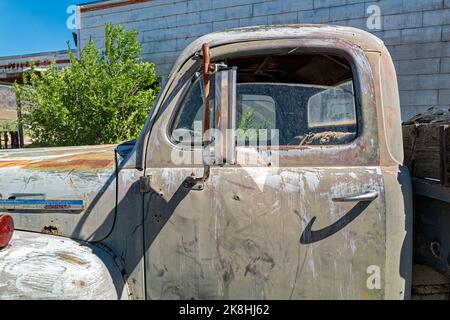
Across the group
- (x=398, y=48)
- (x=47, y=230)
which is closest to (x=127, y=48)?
(x=398, y=48)

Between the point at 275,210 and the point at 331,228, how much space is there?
0.91ft

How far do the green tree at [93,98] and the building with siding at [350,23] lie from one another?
1.86 m

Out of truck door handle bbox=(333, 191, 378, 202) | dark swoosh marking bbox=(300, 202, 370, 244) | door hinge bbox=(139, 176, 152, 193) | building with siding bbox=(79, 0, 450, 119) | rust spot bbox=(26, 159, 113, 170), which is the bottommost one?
dark swoosh marking bbox=(300, 202, 370, 244)

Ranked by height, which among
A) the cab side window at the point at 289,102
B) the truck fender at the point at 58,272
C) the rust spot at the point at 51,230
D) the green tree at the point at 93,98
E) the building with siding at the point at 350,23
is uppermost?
the building with siding at the point at 350,23

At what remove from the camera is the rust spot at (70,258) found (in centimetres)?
187

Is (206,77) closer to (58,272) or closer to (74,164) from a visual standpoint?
(74,164)

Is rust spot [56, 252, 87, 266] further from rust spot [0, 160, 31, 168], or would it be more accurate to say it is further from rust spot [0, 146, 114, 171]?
rust spot [0, 160, 31, 168]

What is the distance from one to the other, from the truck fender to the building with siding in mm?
6651

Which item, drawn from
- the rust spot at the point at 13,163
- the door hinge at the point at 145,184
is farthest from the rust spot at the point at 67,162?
the door hinge at the point at 145,184

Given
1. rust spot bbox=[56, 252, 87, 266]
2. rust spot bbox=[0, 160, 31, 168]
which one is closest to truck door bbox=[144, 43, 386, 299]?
rust spot bbox=[56, 252, 87, 266]

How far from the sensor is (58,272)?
1808mm

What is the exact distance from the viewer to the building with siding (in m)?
6.88

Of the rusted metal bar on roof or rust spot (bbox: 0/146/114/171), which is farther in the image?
rust spot (bbox: 0/146/114/171)

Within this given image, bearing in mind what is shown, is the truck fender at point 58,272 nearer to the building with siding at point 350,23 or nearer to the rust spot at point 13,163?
the rust spot at point 13,163
